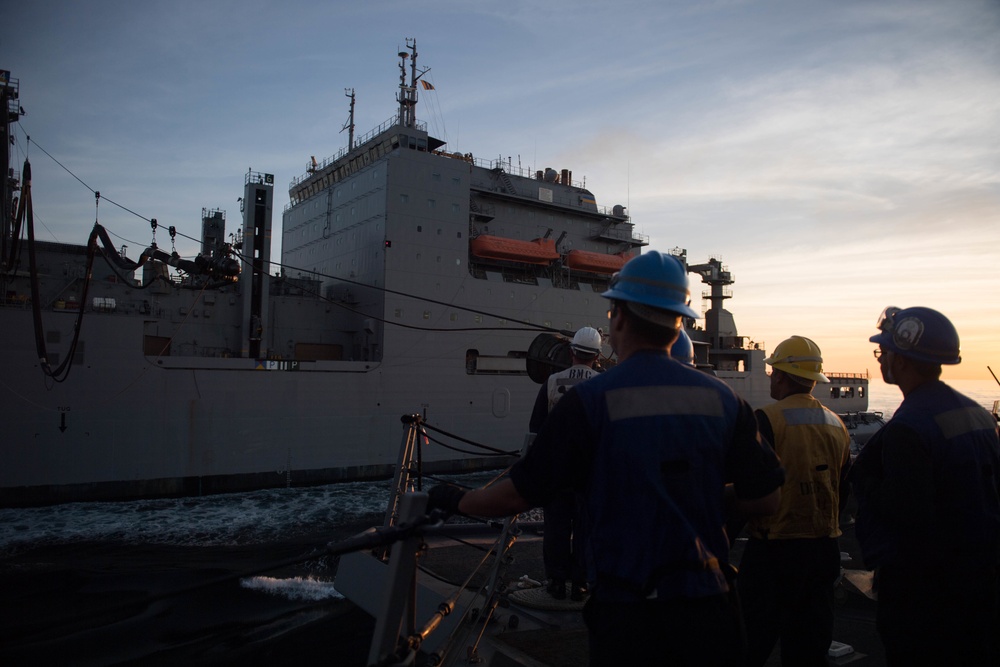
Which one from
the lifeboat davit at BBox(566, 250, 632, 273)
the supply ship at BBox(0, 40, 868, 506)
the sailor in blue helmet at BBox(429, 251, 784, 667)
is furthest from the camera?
the lifeboat davit at BBox(566, 250, 632, 273)

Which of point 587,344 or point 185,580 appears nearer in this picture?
point 587,344

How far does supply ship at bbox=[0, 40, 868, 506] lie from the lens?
39.5ft

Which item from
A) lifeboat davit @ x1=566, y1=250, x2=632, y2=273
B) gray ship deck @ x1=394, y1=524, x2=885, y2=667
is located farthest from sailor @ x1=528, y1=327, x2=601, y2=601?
lifeboat davit @ x1=566, y1=250, x2=632, y2=273

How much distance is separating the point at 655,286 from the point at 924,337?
126 cm

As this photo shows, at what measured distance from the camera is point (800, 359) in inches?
106

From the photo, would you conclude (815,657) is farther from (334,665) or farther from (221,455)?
(221,455)

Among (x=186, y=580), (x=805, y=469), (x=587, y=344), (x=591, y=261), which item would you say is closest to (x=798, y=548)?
(x=805, y=469)

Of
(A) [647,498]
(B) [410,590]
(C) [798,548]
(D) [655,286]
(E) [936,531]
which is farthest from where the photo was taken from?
(C) [798,548]

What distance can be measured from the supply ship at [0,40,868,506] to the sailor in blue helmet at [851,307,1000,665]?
8145 millimetres

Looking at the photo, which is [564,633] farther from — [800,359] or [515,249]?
[515,249]

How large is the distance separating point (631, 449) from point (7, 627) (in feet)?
26.9

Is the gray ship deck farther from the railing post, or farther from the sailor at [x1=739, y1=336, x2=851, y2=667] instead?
the railing post

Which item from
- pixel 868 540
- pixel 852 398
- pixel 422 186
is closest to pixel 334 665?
pixel 868 540

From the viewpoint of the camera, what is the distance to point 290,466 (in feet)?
45.8
